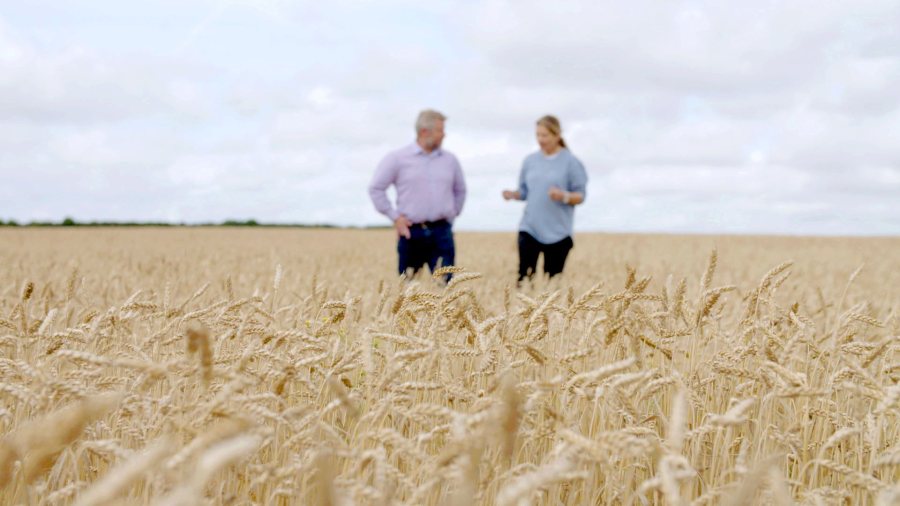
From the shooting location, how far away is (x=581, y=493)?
271 centimetres

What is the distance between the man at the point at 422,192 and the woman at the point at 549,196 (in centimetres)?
68

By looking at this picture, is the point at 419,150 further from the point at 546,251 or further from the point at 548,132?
the point at 546,251

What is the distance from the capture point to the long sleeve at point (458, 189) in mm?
8125

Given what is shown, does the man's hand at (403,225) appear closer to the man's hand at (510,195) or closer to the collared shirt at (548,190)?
the man's hand at (510,195)

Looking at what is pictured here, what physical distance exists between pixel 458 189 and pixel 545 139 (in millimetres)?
1100

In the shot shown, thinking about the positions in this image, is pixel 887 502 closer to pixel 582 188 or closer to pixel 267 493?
pixel 267 493

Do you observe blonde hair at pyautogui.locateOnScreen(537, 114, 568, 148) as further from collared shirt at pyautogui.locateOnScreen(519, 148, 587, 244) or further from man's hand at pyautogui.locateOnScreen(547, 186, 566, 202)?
man's hand at pyautogui.locateOnScreen(547, 186, 566, 202)

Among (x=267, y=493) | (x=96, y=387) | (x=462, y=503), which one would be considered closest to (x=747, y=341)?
(x=267, y=493)

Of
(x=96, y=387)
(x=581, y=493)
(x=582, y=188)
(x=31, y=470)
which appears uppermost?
(x=582, y=188)

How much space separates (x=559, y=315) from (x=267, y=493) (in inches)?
61.9

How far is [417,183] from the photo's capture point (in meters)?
7.86

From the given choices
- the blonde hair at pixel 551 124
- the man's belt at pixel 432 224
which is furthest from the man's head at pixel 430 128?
the blonde hair at pixel 551 124

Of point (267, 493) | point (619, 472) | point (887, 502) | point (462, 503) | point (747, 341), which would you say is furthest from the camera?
point (747, 341)

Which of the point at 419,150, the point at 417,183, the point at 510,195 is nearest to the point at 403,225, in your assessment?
the point at 417,183
